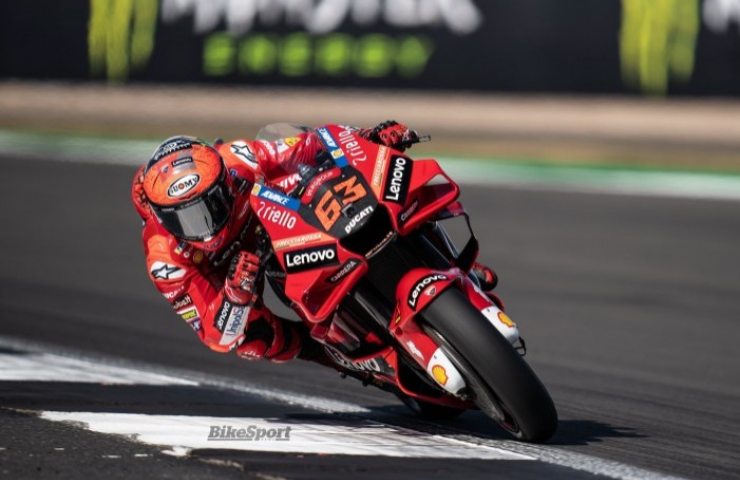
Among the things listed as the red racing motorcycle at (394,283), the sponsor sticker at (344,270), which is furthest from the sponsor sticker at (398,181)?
the sponsor sticker at (344,270)

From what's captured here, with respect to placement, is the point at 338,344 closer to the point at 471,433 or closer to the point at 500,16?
the point at 471,433

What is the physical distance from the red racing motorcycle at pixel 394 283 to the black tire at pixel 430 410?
14.7 inches

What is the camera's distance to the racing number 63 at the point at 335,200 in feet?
16.4

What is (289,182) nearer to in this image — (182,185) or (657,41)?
(182,185)

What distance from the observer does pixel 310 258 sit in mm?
4977

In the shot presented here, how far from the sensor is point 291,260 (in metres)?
5.02

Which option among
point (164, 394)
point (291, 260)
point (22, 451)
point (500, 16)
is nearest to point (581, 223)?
point (500, 16)

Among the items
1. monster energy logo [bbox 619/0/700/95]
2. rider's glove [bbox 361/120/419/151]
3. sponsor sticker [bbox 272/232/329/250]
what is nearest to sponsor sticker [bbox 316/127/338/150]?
rider's glove [bbox 361/120/419/151]

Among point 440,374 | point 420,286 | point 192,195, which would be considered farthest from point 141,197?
point 440,374

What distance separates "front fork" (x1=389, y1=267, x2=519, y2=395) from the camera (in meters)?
4.87

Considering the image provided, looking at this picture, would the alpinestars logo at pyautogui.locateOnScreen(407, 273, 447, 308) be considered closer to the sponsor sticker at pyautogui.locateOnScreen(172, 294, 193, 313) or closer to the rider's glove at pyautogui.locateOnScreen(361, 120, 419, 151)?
the rider's glove at pyautogui.locateOnScreen(361, 120, 419, 151)

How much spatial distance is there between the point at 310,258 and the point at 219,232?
408 millimetres

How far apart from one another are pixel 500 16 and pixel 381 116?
2027 millimetres

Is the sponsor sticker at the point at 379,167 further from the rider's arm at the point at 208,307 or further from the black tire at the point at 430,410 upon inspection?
the black tire at the point at 430,410
